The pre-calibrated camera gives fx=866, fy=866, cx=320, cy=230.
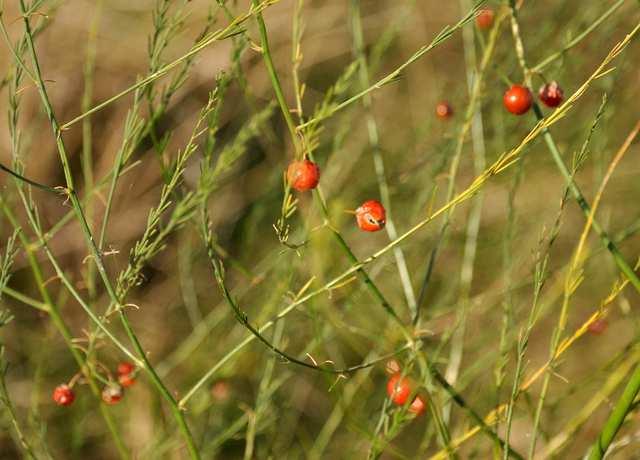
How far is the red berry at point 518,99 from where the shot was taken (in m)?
1.35

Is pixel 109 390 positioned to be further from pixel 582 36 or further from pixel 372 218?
pixel 582 36

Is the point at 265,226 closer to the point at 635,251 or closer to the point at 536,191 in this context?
the point at 536,191

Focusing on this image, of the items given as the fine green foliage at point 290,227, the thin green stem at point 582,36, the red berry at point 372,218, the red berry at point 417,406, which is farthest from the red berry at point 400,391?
the fine green foliage at point 290,227

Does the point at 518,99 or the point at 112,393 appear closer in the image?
the point at 518,99

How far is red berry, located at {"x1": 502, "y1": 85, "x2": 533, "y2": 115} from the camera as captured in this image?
1.35 metres

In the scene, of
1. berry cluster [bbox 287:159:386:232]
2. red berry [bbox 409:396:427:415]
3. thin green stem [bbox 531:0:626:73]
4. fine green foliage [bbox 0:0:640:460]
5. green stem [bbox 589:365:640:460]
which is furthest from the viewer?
fine green foliage [bbox 0:0:640:460]

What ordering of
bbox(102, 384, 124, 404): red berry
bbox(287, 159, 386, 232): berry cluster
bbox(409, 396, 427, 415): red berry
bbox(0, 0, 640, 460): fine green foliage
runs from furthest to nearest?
bbox(0, 0, 640, 460): fine green foliage → bbox(102, 384, 124, 404): red berry → bbox(409, 396, 427, 415): red berry → bbox(287, 159, 386, 232): berry cluster

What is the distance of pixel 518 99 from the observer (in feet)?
4.42

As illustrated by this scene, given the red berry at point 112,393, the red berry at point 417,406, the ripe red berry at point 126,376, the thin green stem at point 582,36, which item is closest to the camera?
the thin green stem at point 582,36

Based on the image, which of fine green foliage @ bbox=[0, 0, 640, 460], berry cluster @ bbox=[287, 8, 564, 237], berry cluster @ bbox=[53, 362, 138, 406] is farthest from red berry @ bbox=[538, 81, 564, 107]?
berry cluster @ bbox=[53, 362, 138, 406]

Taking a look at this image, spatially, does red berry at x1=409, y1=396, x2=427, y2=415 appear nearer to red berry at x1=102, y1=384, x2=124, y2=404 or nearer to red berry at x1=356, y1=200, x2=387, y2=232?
red berry at x1=356, y1=200, x2=387, y2=232

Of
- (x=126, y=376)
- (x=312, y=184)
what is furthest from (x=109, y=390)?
(x=312, y=184)

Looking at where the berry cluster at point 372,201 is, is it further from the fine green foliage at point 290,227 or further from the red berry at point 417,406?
the fine green foliage at point 290,227

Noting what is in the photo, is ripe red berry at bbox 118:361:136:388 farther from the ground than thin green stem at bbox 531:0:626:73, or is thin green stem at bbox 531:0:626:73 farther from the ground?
thin green stem at bbox 531:0:626:73
